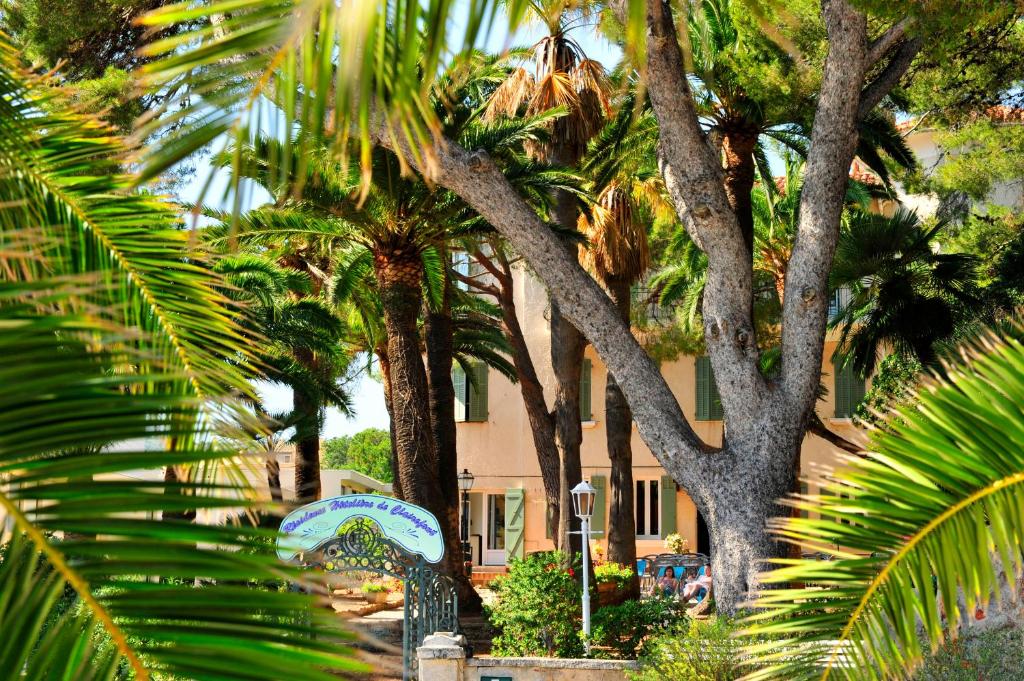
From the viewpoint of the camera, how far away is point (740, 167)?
14766mm

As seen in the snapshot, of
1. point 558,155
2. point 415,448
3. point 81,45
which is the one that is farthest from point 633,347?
point 558,155

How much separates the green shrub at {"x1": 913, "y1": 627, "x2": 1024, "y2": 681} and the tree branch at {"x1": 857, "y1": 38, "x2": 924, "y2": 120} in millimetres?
5380

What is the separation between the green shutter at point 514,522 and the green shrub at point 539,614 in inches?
760

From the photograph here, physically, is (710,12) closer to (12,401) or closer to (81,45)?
(81,45)

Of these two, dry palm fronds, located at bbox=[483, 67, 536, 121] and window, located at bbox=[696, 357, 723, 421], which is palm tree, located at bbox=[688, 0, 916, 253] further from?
window, located at bbox=[696, 357, 723, 421]

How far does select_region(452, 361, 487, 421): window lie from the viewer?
33562 mm

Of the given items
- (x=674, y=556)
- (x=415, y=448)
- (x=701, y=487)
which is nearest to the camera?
(x=701, y=487)

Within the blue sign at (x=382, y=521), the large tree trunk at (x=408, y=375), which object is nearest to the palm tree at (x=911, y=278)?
the large tree trunk at (x=408, y=375)

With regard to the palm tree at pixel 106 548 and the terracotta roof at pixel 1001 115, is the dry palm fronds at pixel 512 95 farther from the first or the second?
the palm tree at pixel 106 548

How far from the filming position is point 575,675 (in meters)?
11.2

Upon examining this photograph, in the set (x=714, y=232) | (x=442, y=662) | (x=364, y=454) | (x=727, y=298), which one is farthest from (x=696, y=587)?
(x=364, y=454)

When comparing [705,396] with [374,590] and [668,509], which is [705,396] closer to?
[668,509]

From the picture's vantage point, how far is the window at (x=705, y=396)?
32.4 metres

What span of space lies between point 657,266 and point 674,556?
21.8 ft
